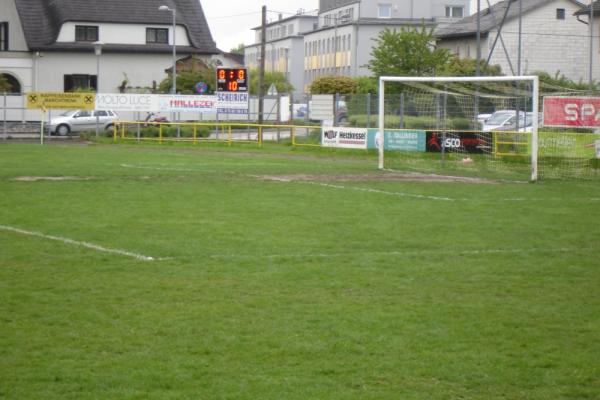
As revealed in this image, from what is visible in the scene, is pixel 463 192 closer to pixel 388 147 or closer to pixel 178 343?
pixel 388 147

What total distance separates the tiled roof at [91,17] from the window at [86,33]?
1.74ft

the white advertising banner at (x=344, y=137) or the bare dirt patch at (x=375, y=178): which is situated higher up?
the white advertising banner at (x=344, y=137)

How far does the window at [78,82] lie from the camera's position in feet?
223

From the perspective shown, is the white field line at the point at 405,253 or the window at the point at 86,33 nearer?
the white field line at the point at 405,253

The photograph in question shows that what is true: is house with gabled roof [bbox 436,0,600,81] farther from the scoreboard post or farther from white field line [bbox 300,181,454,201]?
white field line [bbox 300,181,454,201]

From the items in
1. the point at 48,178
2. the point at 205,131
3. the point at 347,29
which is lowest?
the point at 48,178

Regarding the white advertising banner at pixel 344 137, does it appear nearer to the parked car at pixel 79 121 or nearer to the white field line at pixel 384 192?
the white field line at pixel 384 192

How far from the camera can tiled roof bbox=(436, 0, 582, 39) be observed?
71.5m

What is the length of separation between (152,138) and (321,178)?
20828mm

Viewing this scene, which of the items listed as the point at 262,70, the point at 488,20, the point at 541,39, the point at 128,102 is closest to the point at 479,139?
the point at 128,102

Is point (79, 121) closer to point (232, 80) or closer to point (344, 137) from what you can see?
point (232, 80)

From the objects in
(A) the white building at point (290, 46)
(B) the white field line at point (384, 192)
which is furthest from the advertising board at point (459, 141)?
(A) the white building at point (290, 46)

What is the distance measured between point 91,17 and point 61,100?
24.2 meters

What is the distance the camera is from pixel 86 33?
69.2m
